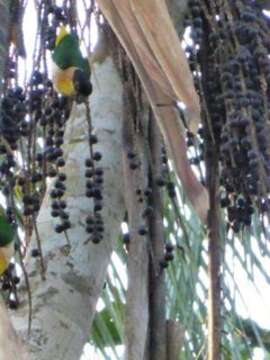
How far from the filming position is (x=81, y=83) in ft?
3.86

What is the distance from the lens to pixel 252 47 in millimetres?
1383

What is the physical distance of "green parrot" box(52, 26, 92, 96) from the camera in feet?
3.88

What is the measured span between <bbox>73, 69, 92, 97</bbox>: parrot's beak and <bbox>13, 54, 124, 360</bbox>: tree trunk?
0.65ft

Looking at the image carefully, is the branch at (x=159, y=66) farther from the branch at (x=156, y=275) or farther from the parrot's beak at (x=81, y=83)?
the branch at (x=156, y=275)

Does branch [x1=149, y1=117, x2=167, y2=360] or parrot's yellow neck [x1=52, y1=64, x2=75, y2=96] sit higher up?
parrot's yellow neck [x1=52, y1=64, x2=75, y2=96]

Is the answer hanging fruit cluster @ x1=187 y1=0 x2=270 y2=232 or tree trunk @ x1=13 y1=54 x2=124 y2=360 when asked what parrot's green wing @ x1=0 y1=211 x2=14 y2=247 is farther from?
hanging fruit cluster @ x1=187 y1=0 x2=270 y2=232

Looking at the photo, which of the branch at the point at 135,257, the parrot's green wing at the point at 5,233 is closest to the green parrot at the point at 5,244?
the parrot's green wing at the point at 5,233

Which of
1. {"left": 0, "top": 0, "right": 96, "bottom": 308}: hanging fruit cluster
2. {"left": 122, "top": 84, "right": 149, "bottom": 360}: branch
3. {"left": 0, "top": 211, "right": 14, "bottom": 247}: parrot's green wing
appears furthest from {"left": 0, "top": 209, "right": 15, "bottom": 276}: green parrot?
{"left": 122, "top": 84, "right": 149, "bottom": 360}: branch

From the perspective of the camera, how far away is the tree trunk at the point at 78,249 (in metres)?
1.19

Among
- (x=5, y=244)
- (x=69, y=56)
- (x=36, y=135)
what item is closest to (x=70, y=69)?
(x=69, y=56)

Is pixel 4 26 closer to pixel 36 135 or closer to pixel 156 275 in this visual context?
pixel 36 135

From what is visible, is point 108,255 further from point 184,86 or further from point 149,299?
point 184,86

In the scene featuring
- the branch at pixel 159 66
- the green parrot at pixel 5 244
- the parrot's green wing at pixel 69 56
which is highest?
the parrot's green wing at pixel 69 56

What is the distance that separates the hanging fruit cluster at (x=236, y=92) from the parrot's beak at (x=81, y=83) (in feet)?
0.62
